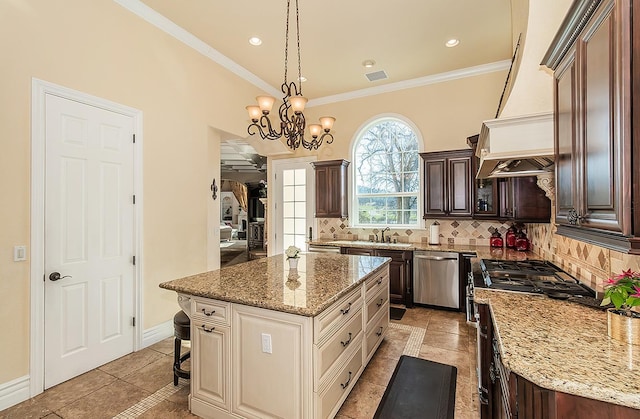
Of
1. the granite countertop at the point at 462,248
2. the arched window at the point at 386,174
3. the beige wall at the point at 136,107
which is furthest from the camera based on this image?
the arched window at the point at 386,174

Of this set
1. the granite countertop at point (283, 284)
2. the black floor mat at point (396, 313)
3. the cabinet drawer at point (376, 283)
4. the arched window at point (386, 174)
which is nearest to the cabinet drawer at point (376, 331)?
the cabinet drawer at point (376, 283)

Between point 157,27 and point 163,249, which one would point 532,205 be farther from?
point 157,27

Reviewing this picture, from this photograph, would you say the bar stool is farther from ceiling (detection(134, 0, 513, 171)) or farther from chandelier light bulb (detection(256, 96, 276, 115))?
ceiling (detection(134, 0, 513, 171))

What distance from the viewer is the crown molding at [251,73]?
3.33 metres

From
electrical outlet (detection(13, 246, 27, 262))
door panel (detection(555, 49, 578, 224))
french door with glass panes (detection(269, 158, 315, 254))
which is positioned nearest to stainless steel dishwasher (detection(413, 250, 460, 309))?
french door with glass panes (detection(269, 158, 315, 254))

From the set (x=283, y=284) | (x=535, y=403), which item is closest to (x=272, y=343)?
(x=283, y=284)

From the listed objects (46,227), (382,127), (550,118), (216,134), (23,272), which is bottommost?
(23,272)

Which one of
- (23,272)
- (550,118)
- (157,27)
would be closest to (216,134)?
(157,27)

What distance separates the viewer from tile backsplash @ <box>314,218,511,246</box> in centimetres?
456

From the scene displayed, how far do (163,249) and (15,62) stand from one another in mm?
2109

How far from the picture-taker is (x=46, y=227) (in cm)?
254

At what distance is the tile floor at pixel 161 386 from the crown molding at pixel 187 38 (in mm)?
3698

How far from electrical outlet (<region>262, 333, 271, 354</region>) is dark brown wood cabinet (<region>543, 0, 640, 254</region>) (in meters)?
1.75

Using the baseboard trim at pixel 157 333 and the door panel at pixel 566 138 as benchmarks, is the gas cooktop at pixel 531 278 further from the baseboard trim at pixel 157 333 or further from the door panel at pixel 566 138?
the baseboard trim at pixel 157 333
